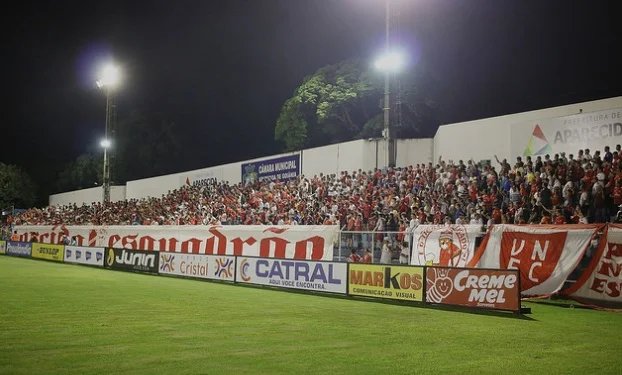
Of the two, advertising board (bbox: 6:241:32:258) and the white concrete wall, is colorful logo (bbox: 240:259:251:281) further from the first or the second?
the white concrete wall

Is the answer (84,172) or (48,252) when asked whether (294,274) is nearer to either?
(48,252)

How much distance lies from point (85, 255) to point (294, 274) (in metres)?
17.6

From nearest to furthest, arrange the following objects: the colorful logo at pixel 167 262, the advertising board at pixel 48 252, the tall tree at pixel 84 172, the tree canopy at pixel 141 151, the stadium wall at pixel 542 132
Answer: the stadium wall at pixel 542 132, the colorful logo at pixel 167 262, the advertising board at pixel 48 252, the tree canopy at pixel 141 151, the tall tree at pixel 84 172

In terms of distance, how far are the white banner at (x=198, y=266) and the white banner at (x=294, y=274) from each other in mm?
690

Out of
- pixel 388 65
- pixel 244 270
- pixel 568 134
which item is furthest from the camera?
pixel 388 65

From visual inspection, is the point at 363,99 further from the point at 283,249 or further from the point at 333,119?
the point at 283,249

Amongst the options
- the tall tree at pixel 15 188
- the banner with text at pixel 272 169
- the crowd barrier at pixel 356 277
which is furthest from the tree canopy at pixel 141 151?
the crowd barrier at pixel 356 277

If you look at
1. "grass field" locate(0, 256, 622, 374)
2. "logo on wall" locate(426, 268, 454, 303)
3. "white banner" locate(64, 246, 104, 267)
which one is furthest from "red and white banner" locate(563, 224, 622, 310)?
"white banner" locate(64, 246, 104, 267)

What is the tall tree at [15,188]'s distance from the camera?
71.9 metres

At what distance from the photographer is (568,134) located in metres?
22.9

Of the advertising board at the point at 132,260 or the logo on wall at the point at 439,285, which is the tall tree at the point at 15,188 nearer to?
the advertising board at the point at 132,260

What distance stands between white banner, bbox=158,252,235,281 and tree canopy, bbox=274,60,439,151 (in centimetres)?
2347

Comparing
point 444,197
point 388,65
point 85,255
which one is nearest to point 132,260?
point 85,255

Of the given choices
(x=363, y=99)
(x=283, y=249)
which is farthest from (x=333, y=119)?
(x=283, y=249)
